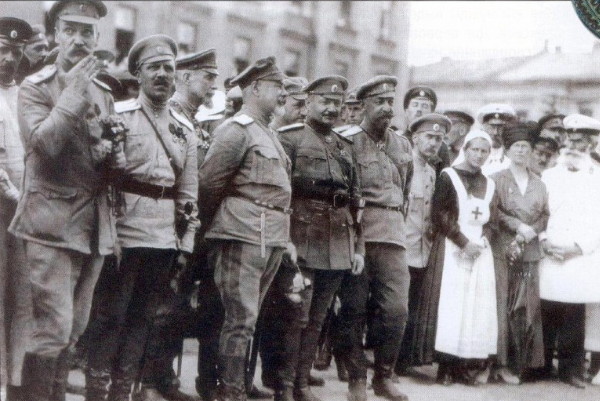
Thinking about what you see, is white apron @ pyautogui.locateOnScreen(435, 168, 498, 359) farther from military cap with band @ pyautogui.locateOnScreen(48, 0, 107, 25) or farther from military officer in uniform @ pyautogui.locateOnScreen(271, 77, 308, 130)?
military cap with band @ pyautogui.locateOnScreen(48, 0, 107, 25)

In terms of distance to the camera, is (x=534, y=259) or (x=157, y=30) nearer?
(x=534, y=259)

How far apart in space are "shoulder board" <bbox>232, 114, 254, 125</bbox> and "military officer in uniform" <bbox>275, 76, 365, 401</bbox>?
0.41 m

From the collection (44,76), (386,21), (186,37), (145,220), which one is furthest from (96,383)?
(386,21)

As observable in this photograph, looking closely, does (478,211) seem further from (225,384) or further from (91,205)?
(91,205)

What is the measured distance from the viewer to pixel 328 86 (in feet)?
19.0

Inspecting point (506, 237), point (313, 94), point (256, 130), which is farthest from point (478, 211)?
point (256, 130)

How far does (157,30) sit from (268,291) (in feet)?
57.5

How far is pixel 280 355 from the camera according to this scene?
5.68 m

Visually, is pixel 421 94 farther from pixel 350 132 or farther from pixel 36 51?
pixel 36 51

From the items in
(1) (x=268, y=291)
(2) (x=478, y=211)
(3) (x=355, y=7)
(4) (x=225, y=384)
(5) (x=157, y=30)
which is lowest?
(4) (x=225, y=384)

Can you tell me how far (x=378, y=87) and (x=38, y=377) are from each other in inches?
126

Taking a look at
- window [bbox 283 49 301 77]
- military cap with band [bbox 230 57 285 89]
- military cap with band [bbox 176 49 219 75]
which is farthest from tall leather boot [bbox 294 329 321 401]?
window [bbox 283 49 301 77]

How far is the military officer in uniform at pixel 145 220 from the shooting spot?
15.7ft

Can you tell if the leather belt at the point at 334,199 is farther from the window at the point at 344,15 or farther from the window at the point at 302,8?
the window at the point at 344,15
